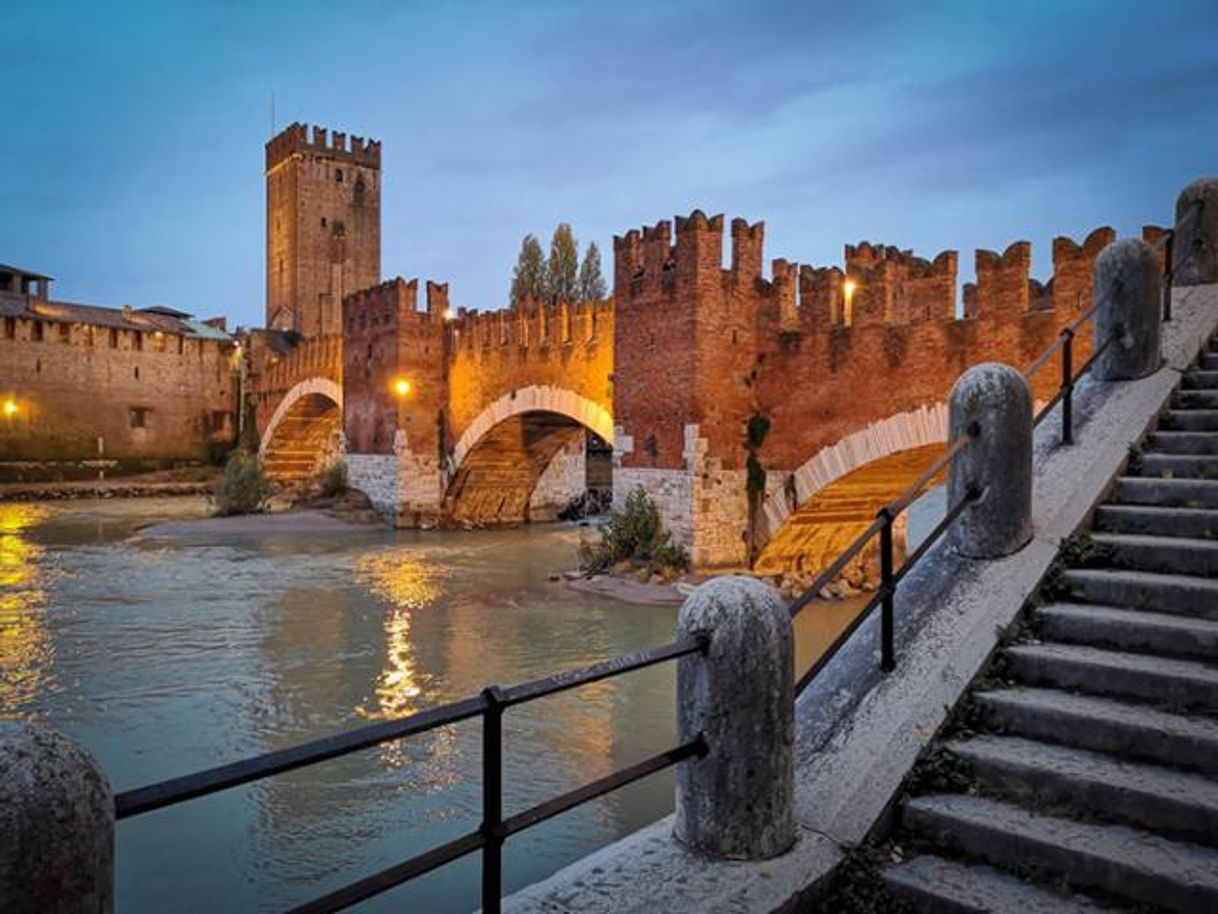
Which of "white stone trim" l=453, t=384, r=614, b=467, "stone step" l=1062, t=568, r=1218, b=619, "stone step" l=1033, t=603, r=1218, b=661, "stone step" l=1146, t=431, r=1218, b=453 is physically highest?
"white stone trim" l=453, t=384, r=614, b=467

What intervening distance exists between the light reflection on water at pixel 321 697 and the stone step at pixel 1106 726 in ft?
10.7

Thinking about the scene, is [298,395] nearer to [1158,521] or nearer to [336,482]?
[336,482]

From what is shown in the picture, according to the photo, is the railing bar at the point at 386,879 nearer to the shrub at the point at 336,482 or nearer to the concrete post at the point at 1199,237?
the concrete post at the point at 1199,237

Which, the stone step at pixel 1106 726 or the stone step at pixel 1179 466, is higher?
the stone step at pixel 1179 466

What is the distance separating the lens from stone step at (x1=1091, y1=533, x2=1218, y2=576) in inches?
158

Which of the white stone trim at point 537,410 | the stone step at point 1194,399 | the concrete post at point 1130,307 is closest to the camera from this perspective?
the stone step at point 1194,399

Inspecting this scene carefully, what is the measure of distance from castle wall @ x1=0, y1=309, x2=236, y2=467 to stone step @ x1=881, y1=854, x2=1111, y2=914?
4304 centimetres

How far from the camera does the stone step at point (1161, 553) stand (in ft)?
13.2

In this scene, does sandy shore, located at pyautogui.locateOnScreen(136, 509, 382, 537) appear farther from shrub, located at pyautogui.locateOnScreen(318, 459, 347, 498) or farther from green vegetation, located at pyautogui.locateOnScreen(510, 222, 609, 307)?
green vegetation, located at pyautogui.locateOnScreen(510, 222, 609, 307)

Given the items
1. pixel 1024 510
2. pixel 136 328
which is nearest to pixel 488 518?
pixel 1024 510

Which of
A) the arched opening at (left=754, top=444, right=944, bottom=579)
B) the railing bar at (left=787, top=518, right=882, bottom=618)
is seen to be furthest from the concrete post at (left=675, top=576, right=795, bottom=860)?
the arched opening at (left=754, top=444, right=944, bottom=579)

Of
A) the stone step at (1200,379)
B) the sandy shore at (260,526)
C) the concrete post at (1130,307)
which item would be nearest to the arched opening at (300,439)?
the sandy shore at (260,526)

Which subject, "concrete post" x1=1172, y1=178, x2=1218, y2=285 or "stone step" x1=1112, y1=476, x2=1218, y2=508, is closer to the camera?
"stone step" x1=1112, y1=476, x2=1218, y2=508

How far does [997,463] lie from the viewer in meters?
4.34
